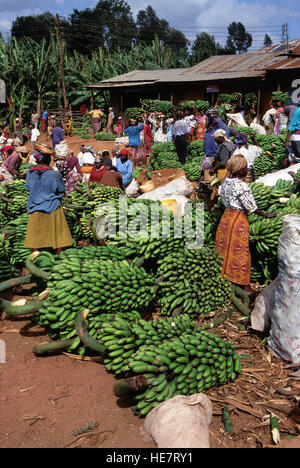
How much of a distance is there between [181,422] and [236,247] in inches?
94.9

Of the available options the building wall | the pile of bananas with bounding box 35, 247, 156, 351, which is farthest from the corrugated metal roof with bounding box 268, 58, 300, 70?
the pile of bananas with bounding box 35, 247, 156, 351

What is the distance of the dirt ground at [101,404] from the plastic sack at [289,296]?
6.2 inches

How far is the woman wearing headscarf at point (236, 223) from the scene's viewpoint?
4.50 m

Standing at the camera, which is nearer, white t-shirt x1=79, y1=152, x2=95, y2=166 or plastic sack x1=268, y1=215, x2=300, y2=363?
plastic sack x1=268, y1=215, x2=300, y2=363

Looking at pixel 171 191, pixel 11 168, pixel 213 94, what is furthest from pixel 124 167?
pixel 213 94

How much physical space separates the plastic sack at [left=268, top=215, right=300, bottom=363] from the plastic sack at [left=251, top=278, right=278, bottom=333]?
32 centimetres

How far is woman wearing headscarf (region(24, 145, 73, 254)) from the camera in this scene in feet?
17.1

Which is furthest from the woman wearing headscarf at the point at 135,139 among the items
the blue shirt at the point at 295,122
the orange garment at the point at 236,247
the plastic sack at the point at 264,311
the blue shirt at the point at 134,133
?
the plastic sack at the point at 264,311

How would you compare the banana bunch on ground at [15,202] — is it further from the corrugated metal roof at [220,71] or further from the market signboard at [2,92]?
the market signboard at [2,92]

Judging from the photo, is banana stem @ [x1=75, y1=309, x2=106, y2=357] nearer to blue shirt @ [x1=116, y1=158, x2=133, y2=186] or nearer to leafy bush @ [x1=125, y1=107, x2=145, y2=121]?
blue shirt @ [x1=116, y1=158, x2=133, y2=186]

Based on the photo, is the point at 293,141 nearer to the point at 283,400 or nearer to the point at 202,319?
the point at 202,319

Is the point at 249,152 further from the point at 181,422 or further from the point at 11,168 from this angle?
the point at 181,422

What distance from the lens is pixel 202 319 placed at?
4.29 metres
